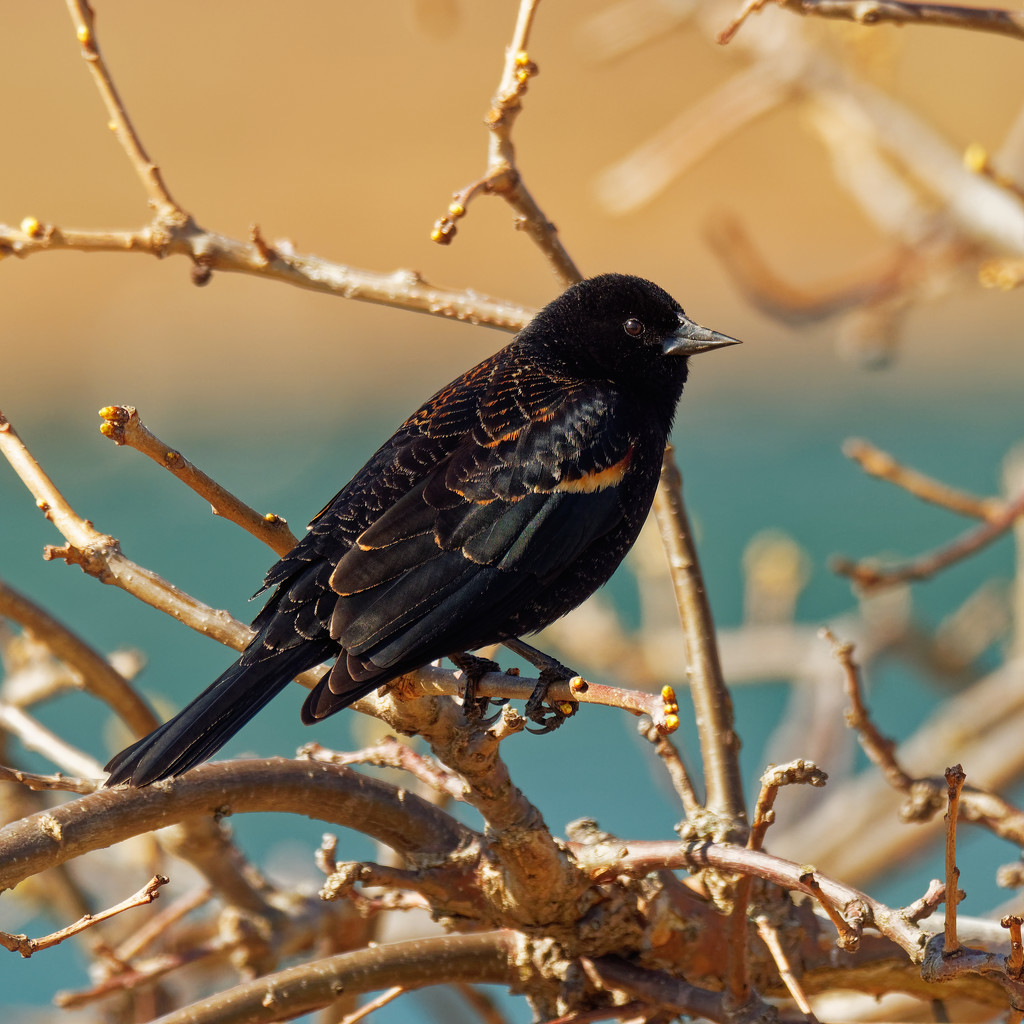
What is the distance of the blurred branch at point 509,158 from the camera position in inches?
80.7

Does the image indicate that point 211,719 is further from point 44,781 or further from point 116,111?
point 116,111

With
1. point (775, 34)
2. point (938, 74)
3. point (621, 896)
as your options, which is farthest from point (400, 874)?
point (938, 74)

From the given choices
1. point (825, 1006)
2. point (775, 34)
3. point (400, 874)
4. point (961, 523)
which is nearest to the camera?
point (400, 874)

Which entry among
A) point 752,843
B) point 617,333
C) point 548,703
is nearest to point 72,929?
point 548,703

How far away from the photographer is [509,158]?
2.22 m

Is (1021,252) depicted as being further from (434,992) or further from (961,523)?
(961,523)

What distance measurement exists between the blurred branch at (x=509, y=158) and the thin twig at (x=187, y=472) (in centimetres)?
48

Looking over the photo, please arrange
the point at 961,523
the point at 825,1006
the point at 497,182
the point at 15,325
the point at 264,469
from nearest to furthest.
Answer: the point at 497,182
the point at 825,1006
the point at 961,523
the point at 264,469
the point at 15,325

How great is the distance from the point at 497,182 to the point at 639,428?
1.86 ft

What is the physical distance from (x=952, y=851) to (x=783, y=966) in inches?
17.5

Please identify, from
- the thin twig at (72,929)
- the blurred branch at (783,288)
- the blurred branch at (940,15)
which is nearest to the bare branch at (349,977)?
the thin twig at (72,929)

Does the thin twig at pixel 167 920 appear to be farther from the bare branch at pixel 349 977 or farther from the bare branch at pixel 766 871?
the bare branch at pixel 766 871

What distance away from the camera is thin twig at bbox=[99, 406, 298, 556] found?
1.72m

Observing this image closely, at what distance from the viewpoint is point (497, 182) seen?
2.19 meters
